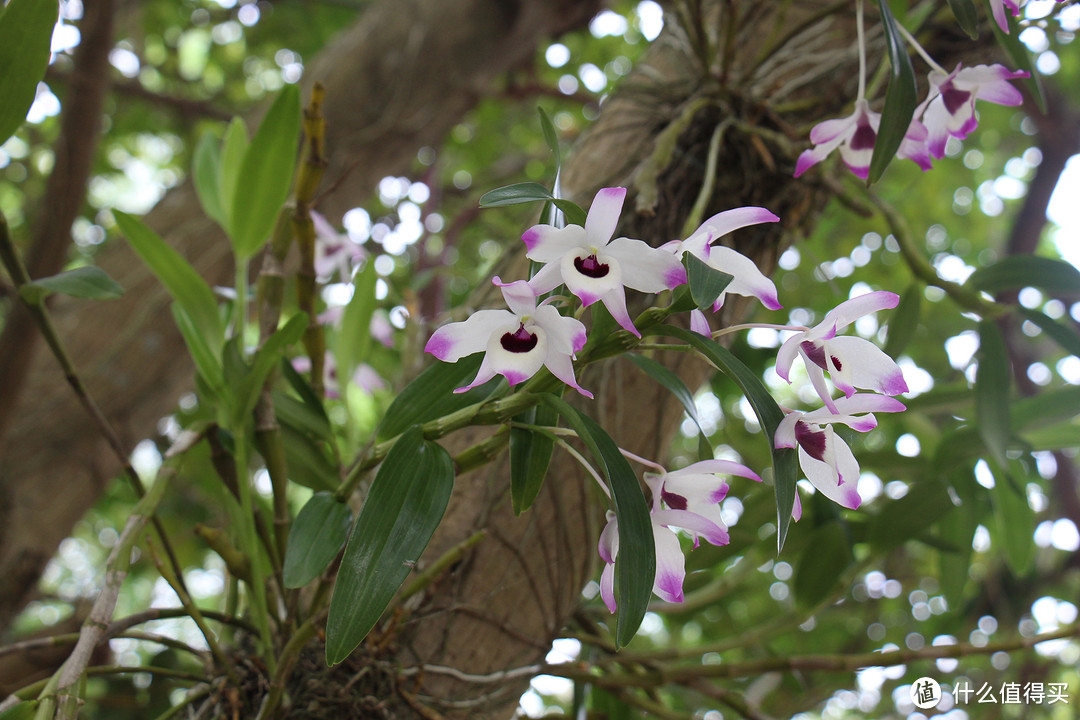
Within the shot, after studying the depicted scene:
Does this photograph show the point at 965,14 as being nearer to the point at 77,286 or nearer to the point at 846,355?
the point at 846,355

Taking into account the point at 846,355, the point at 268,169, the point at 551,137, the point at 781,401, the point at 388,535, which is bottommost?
the point at 388,535

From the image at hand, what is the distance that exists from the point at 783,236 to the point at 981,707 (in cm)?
134

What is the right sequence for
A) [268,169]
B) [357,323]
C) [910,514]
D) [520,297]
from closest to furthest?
[520,297] → [268,169] → [357,323] → [910,514]

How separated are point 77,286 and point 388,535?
13.9 inches

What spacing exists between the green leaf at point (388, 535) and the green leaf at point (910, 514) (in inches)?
25.1

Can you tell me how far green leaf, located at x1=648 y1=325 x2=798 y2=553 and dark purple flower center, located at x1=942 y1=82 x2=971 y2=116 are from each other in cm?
31

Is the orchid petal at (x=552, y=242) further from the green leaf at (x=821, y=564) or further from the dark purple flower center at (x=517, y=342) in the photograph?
the green leaf at (x=821, y=564)

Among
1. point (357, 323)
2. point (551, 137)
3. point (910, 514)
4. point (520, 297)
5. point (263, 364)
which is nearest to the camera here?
point (520, 297)

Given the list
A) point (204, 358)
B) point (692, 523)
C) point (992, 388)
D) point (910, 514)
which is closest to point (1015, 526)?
point (910, 514)

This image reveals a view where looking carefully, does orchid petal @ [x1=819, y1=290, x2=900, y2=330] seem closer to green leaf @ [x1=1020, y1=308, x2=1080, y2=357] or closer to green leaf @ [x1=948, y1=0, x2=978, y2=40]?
green leaf @ [x1=948, y1=0, x2=978, y2=40]

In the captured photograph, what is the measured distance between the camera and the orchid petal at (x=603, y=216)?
0.35 meters

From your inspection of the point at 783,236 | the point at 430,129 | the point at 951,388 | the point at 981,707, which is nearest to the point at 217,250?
the point at 430,129

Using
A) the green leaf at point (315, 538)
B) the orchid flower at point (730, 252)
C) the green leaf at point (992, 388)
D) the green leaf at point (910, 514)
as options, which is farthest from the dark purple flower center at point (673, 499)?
the green leaf at point (910, 514)

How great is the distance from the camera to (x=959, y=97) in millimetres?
534
